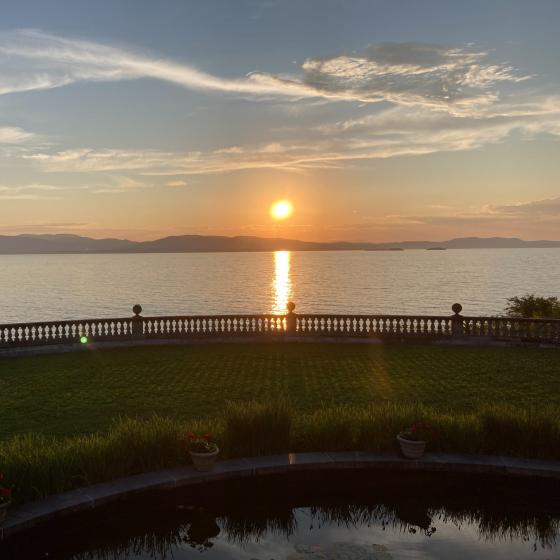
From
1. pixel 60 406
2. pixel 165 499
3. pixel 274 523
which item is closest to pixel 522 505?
pixel 274 523

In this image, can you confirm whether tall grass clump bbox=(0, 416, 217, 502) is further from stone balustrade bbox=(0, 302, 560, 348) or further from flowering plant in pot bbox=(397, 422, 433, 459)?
stone balustrade bbox=(0, 302, 560, 348)

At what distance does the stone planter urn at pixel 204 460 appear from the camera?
9.40m

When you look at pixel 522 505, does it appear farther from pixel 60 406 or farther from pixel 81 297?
pixel 81 297

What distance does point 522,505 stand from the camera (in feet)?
29.5

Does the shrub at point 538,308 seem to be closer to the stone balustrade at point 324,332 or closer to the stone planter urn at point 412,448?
the stone balustrade at point 324,332

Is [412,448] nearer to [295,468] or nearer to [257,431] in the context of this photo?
[295,468]

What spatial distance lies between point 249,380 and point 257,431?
339 inches

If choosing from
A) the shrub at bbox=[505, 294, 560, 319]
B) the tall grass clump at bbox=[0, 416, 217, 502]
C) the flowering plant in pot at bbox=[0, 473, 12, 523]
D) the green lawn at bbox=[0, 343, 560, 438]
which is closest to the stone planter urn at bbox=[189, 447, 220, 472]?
the tall grass clump at bbox=[0, 416, 217, 502]

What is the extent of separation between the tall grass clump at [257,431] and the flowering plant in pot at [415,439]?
2092 mm

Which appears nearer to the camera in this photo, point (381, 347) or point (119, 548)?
point (119, 548)

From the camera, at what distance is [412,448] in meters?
9.94

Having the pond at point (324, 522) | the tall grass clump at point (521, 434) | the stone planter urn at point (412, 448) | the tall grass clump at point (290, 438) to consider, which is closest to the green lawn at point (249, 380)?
the tall grass clump at point (290, 438)

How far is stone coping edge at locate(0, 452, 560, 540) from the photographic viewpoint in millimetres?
8703

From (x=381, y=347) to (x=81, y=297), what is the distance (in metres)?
101
